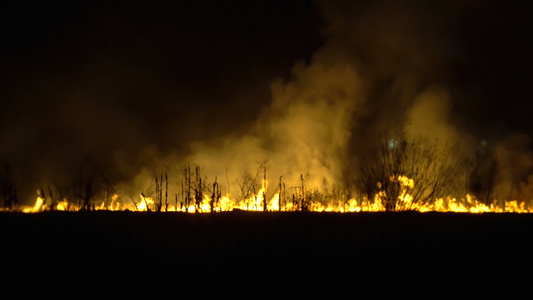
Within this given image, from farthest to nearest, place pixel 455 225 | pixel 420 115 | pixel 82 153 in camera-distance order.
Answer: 1. pixel 420 115
2. pixel 82 153
3. pixel 455 225

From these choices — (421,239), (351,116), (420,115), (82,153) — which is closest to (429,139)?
(420,115)

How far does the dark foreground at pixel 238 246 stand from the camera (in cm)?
645

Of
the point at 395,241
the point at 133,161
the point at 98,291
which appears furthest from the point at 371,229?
the point at 133,161

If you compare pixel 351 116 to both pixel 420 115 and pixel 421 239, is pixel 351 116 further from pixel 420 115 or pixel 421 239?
pixel 421 239

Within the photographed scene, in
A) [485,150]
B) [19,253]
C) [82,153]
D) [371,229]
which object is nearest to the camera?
[19,253]

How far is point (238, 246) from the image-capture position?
7.04 metres

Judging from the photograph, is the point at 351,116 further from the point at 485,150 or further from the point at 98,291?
the point at 98,291

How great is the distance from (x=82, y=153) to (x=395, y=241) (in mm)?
10005

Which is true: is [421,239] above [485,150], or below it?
below

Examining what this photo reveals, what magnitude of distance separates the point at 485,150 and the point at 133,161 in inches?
478

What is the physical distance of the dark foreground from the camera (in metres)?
6.45

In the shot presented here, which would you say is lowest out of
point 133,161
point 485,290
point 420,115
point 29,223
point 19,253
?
point 485,290

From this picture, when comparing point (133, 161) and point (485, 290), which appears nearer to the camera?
point (485, 290)

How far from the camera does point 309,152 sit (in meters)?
14.2
